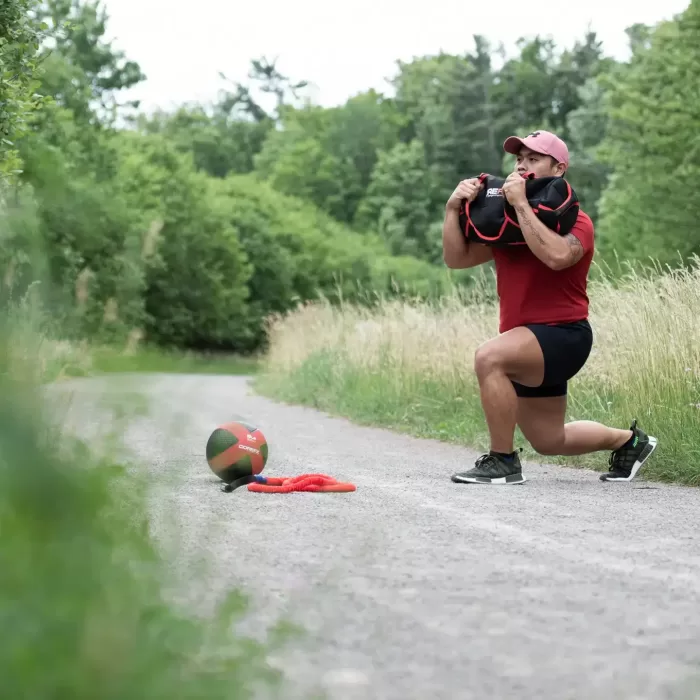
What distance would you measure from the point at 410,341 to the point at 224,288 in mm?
51600

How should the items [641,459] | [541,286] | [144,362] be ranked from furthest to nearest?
[641,459], [541,286], [144,362]

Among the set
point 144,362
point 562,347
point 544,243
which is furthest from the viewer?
point 562,347

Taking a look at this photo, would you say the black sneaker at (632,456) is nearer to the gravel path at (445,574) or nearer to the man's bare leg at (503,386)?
the gravel path at (445,574)

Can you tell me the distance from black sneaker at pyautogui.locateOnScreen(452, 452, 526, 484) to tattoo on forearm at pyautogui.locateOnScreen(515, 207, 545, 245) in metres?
1.36

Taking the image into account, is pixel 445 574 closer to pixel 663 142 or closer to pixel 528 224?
pixel 528 224

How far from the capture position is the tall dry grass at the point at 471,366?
29.3ft

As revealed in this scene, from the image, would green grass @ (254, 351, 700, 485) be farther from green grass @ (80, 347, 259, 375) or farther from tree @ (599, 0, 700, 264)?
tree @ (599, 0, 700, 264)

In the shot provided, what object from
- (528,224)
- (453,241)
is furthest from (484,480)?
(528,224)

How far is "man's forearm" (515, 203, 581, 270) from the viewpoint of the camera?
293 inches

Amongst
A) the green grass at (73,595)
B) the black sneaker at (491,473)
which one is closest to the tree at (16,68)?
the black sneaker at (491,473)

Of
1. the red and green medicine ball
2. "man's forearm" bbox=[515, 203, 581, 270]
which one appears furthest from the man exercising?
the red and green medicine ball

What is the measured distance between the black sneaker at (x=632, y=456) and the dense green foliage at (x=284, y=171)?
3412 mm

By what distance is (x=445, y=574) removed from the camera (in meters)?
4.55

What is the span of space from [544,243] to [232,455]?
2087 mm
